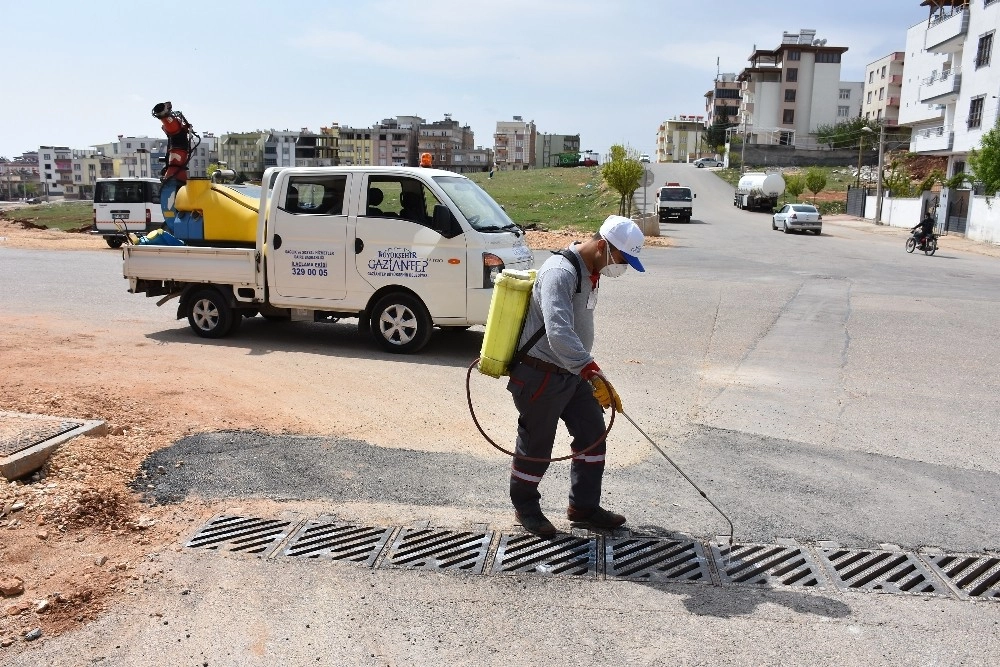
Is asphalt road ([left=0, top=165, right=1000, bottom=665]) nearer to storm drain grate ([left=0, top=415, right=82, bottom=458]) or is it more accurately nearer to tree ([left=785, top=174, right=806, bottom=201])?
storm drain grate ([left=0, top=415, right=82, bottom=458])

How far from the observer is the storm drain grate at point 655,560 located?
441 cm

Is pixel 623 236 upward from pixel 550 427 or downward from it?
upward

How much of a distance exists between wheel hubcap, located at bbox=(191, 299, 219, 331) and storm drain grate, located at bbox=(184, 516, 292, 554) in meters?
6.07

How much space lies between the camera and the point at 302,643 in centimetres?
369

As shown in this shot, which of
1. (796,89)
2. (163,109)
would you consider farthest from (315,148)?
(163,109)

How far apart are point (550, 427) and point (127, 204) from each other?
24.6m

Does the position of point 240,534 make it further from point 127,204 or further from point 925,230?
point 925,230

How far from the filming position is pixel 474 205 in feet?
32.5

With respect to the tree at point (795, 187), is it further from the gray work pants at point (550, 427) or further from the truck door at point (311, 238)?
the gray work pants at point (550, 427)

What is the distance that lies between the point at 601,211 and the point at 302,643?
144ft

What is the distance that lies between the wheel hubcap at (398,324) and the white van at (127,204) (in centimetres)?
1855

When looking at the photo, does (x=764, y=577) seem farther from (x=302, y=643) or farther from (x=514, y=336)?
(x=302, y=643)

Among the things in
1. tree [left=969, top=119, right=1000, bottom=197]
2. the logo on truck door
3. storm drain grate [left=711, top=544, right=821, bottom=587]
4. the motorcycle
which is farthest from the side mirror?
tree [left=969, top=119, right=1000, bottom=197]

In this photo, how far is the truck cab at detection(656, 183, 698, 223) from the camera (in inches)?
1772
